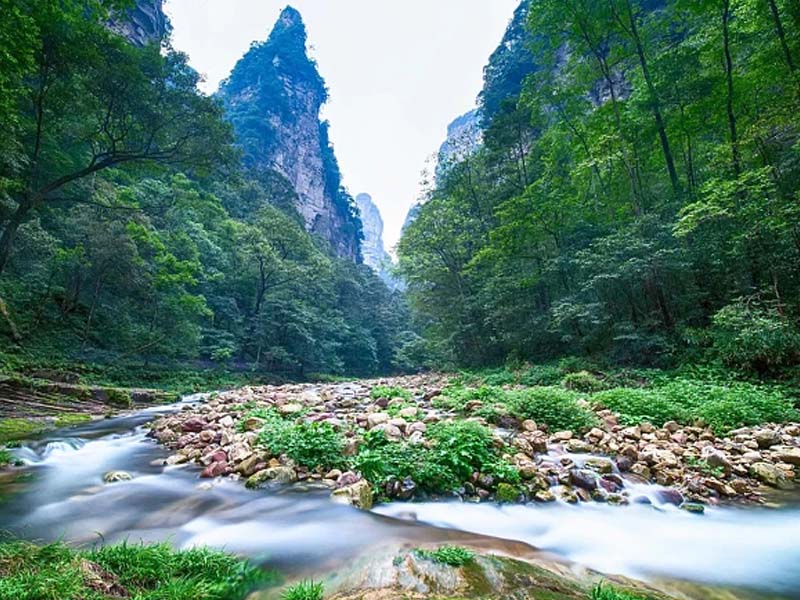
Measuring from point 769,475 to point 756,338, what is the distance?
4456 mm

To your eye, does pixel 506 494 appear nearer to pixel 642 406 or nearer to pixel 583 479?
pixel 583 479

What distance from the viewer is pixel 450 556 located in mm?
2469

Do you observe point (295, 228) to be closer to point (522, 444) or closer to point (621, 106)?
point (621, 106)

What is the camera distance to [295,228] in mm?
30859

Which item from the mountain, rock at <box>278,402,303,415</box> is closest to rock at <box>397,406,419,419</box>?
rock at <box>278,402,303,415</box>

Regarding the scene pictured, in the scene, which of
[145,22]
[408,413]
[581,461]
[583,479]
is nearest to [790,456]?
[581,461]

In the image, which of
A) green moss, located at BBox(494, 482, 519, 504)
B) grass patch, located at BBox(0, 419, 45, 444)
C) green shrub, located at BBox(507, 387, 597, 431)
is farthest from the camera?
grass patch, located at BBox(0, 419, 45, 444)

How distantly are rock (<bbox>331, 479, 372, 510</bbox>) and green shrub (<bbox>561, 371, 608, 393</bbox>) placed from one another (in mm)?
7680

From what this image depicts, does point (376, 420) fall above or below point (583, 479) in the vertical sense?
above

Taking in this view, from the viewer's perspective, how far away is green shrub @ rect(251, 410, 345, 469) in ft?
15.7

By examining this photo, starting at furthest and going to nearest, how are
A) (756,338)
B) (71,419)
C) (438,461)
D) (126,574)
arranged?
(71,419) → (756,338) → (438,461) → (126,574)

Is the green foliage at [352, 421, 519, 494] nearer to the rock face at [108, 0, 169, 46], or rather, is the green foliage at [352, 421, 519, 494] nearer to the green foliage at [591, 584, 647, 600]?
the green foliage at [591, 584, 647, 600]

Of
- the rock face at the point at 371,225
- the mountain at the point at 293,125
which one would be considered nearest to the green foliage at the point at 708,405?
the mountain at the point at 293,125

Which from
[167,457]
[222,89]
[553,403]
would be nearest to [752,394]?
[553,403]
